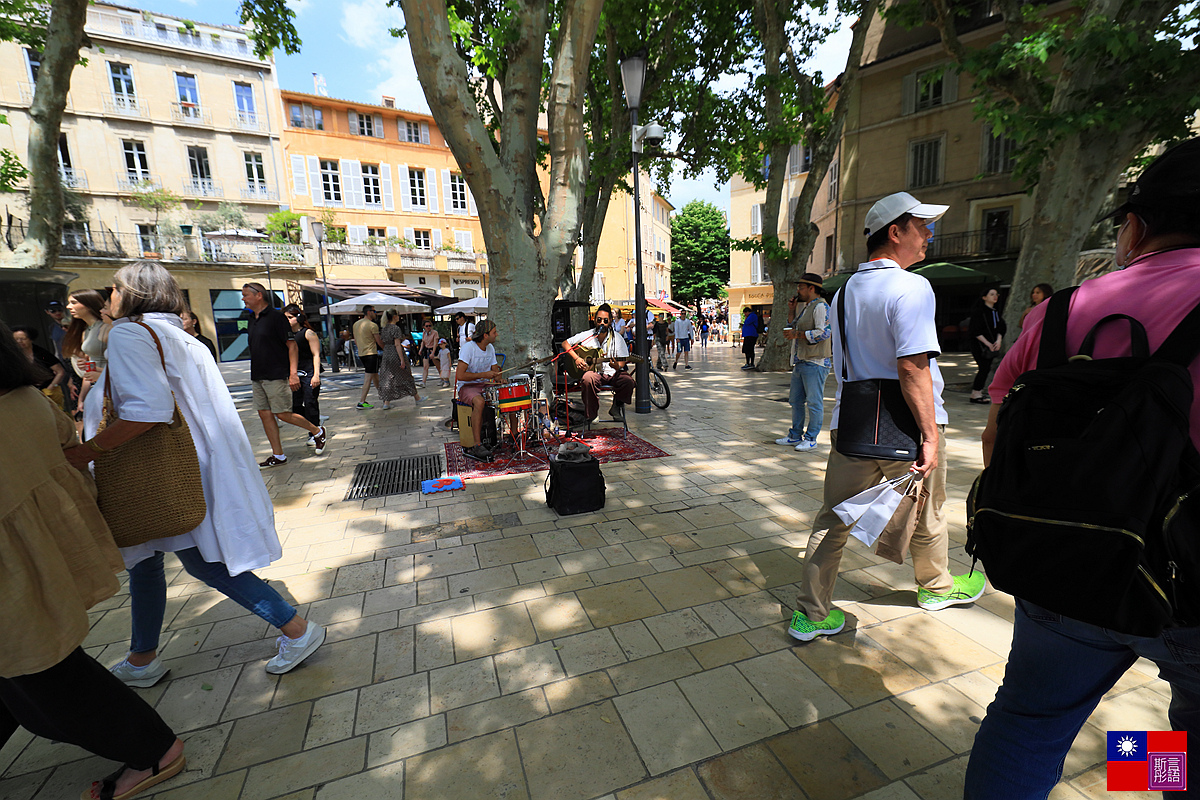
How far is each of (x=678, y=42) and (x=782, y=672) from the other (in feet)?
46.9

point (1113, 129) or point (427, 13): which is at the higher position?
point (427, 13)

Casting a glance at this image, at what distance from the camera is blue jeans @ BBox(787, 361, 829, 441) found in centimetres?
600

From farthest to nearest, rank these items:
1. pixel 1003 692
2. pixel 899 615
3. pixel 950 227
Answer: pixel 950 227, pixel 899 615, pixel 1003 692

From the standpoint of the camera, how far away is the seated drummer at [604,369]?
7.66 metres

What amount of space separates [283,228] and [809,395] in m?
29.0

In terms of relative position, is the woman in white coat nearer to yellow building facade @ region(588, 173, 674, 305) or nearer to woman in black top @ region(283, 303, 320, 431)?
woman in black top @ region(283, 303, 320, 431)

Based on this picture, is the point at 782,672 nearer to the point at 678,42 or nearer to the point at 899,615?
the point at 899,615

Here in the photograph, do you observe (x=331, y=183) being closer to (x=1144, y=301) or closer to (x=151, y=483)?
(x=151, y=483)

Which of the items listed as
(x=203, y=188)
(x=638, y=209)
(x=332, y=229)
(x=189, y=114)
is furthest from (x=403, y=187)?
(x=638, y=209)

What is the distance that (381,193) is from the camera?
2964 centimetres

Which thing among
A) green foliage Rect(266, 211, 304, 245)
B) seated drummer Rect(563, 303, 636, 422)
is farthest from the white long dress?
green foliage Rect(266, 211, 304, 245)

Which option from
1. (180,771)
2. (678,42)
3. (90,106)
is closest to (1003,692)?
(180,771)

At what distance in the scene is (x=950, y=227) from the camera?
2064 centimetres

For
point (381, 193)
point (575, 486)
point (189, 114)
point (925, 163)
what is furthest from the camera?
point (381, 193)
